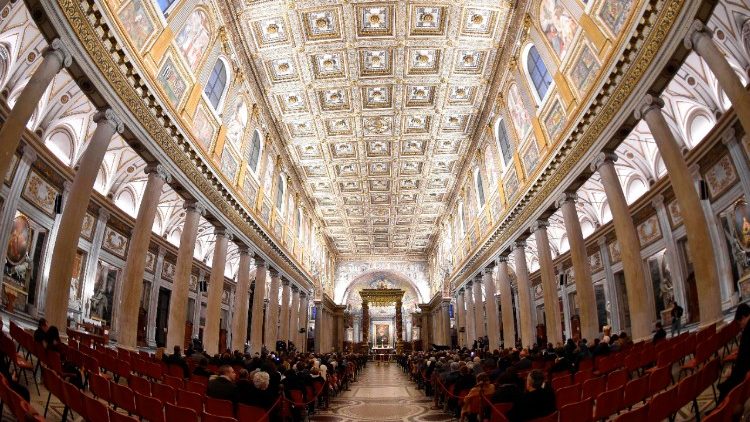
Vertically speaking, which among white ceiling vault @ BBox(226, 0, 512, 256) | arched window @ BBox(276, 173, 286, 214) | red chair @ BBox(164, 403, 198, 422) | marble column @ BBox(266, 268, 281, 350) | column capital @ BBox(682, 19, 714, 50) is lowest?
red chair @ BBox(164, 403, 198, 422)

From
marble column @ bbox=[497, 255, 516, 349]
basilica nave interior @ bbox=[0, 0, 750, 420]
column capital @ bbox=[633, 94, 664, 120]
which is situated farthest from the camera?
marble column @ bbox=[497, 255, 516, 349]

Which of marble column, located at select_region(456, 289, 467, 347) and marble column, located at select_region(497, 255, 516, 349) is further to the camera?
marble column, located at select_region(456, 289, 467, 347)

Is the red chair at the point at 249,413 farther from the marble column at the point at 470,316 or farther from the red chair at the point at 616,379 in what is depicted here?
the marble column at the point at 470,316

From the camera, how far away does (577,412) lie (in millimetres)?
3928

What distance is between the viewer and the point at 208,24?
1400cm

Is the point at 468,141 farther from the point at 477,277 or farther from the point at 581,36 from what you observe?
the point at 581,36

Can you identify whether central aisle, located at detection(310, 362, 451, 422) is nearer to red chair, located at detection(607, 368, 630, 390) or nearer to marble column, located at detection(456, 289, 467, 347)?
red chair, located at detection(607, 368, 630, 390)

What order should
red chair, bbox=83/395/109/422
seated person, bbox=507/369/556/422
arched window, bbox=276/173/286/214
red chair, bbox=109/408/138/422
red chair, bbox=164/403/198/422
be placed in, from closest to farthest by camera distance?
red chair, bbox=109/408/138/422 < red chair, bbox=83/395/109/422 < red chair, bbox=164/403/198/422 < seated person, bbox=507/369/556/422 < arched window, bbox=276/173/286/214

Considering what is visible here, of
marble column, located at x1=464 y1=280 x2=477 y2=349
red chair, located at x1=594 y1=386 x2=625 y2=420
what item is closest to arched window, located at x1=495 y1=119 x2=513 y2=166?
marble column, located at x1=464 y1=280 x2=477 y2=349

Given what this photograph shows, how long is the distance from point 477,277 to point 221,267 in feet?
49.1

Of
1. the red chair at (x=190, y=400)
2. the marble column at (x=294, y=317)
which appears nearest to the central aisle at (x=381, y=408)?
→ the red chair at (x=190, y=400)

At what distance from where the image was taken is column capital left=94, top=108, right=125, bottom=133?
9375 mm

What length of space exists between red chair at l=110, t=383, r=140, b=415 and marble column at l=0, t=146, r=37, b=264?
8.69 metres

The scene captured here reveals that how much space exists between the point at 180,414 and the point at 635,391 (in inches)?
173
